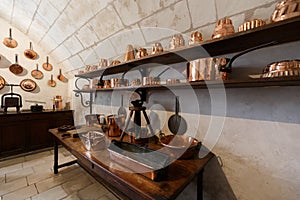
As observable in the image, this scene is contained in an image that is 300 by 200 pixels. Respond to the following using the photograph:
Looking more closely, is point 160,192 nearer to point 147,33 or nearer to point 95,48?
point 147,33

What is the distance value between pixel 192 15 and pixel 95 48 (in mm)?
1630

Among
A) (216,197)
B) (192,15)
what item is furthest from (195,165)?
(192,15)

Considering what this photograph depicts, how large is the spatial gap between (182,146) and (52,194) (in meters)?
1.61

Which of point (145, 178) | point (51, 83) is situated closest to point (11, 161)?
point (51, 83)

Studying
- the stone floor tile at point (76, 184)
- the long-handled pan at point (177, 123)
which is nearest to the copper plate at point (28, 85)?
the stone floor tile at point (76, 184)

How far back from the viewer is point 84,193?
1.67m

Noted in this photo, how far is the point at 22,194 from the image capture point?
162 centimetres

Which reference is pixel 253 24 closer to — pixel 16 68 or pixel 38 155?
pixel 38 155

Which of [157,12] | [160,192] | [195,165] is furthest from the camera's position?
[157,12]

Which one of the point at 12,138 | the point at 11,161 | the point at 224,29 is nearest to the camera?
the point at 224,29

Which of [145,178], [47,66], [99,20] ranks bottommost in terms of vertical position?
[145,178]

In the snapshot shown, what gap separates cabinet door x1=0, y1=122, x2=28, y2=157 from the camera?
246cm

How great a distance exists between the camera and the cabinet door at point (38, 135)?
9.00 feet

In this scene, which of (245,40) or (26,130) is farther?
(26,130)
